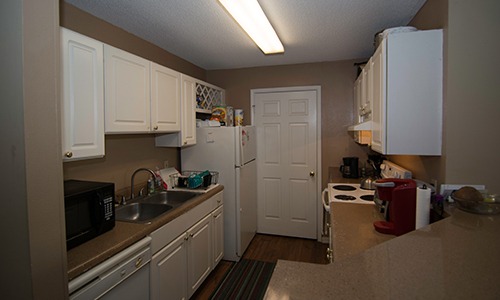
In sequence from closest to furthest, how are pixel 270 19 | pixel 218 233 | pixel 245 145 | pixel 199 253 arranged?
pixel 270 19
pixel 199 253
pixel 218 233
pixel 245 145

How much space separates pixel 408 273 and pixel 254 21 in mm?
1869

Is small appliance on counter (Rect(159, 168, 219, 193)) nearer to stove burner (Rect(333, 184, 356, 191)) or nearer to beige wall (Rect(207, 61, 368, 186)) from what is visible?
stove burner (Rect(333, 184, 356, 191))

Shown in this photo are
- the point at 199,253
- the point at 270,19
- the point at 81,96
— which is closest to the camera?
the point at 81,96

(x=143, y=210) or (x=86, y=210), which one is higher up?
(x=86, y=210)

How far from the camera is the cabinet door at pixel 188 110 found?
8.48ft

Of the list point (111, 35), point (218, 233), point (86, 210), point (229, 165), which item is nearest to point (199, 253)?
point (218, 233)

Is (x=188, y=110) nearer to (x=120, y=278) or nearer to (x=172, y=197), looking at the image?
(x=172, y=197)

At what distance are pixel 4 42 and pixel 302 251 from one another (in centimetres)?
324

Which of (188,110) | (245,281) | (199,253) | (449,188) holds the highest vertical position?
(188,110)

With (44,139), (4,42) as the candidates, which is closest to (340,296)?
(44,139)

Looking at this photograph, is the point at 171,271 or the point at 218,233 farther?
the point at 218,233

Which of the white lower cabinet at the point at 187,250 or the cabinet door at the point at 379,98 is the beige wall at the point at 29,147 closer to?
the white lower cabinet at the point at 187,250

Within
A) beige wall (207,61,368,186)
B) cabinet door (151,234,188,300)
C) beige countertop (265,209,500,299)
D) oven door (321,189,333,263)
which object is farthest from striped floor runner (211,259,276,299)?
beige countertop (265,209,500,299)

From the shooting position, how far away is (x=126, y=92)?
6.06 ft
